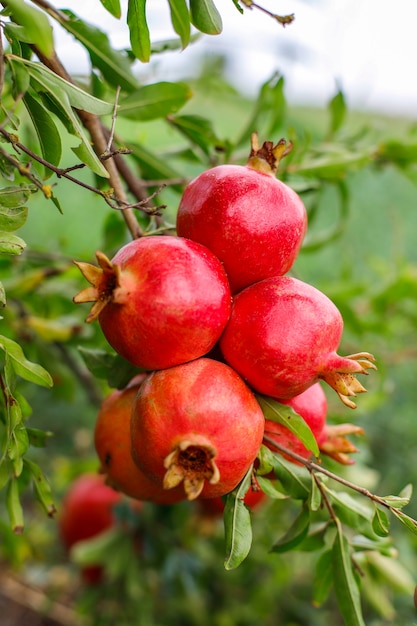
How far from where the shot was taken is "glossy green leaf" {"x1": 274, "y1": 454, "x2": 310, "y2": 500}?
82 cm

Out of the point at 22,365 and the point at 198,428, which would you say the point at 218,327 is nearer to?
the point at 198,428

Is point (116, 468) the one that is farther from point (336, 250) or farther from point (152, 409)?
point (336, 250)

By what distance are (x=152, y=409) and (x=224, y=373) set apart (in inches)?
3.3

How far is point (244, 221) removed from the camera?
2.47 feet

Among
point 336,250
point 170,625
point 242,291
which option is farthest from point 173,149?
point 336,250

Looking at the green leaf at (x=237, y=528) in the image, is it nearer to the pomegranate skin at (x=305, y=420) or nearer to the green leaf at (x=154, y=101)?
the pomegranate skin at (x=305, y=420)

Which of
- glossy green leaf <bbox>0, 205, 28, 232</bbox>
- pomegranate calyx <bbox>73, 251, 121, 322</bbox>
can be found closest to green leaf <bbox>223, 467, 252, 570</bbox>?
pomegranate calyx <bbox>73, 251, 121, 322</bbox>

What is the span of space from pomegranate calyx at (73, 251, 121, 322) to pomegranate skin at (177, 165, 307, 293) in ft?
0.42

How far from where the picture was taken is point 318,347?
718mm

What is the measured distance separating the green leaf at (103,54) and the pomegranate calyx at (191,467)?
0.62m

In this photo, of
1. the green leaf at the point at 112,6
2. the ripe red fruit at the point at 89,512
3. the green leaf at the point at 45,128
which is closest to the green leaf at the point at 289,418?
the green leaf at the point at 45,128

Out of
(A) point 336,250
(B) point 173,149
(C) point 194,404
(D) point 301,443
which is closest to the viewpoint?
(C) point 194,404

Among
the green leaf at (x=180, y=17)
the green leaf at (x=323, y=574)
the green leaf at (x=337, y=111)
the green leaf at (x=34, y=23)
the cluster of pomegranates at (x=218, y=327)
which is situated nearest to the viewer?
the green leaf at (x=34, y=23)

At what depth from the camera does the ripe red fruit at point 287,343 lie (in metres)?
0.71
